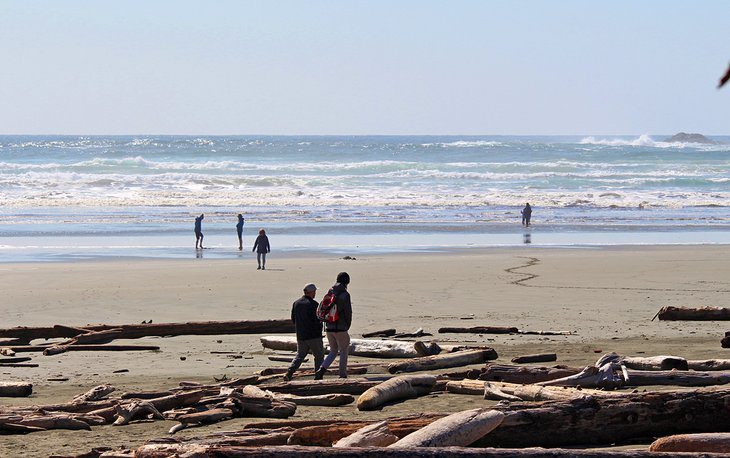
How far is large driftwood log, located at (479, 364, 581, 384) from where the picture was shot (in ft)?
37.5

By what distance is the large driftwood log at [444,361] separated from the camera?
42.6 feet

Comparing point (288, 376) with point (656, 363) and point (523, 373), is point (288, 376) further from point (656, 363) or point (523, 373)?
point (656, 363)

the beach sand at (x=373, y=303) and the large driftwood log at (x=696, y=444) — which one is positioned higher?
the large driftwood log at (x=696, y=444)

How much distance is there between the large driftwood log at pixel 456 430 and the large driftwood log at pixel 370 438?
0.52 ft

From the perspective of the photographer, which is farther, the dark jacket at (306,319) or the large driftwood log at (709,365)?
the dark jacket at (306,319)

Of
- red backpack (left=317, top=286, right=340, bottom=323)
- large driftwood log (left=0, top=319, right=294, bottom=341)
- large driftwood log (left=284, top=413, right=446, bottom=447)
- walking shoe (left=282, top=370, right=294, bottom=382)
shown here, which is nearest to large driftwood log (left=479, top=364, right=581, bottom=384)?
red backpack (left=317, top=286, right=340, bottom=323)

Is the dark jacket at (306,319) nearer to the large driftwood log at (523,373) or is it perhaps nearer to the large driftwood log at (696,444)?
the large driftwood log at (523,373)

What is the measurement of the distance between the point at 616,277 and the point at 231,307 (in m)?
9.15

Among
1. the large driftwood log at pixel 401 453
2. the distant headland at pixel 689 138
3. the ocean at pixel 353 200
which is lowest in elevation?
the ocean at pixel 353 200

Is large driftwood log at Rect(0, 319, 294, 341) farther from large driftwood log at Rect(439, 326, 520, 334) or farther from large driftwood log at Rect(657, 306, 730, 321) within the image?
large driftwood log at Rect(657, 306, 730, 321)

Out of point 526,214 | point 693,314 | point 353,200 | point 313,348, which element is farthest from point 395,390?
point 353,200

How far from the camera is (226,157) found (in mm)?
101500

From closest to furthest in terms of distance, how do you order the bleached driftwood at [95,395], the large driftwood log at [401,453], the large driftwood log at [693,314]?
the large driftwood log at [401,453], the bleached driftwood at [95,395], the large driftwood log at [693,314]

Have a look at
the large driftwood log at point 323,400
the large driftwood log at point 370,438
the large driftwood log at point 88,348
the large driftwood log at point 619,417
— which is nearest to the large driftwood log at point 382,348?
the large driftwood log at point 88,348
